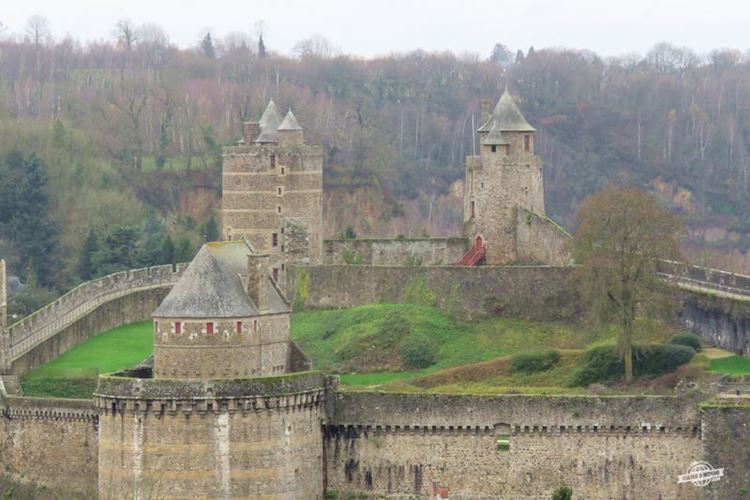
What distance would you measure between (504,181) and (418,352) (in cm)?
1056

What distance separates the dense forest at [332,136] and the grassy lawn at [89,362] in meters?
10.0

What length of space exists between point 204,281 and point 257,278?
1.67 m

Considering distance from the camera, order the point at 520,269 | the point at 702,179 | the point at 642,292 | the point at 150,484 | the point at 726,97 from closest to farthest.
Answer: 1. the point at 150,484
2. the point at 642,292
3. the point at 520,269
4. the point at 702,179
5. the point at 726,97

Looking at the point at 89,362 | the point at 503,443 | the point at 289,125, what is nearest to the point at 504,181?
the point at 289,125

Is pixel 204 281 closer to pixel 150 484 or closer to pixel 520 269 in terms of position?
pixel 150 484

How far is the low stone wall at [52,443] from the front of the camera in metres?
91.4

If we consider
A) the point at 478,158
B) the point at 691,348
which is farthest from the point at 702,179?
the point at 691,348

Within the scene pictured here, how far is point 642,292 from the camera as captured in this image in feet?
298

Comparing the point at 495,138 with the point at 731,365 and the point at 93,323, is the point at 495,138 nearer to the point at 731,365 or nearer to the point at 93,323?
the point at 93,323

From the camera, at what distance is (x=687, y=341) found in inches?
3629

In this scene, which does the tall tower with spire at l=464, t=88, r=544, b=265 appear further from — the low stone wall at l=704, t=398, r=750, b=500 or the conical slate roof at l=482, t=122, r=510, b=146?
the low stone wall at l=704, t=398, r=750, b=500

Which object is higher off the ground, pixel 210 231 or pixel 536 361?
pixel 210 231

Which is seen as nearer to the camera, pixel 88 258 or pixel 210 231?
pixel 88 258

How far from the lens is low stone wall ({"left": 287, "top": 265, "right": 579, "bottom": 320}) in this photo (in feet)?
322
